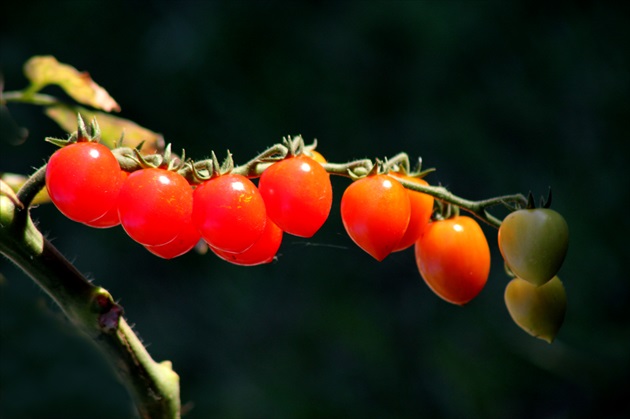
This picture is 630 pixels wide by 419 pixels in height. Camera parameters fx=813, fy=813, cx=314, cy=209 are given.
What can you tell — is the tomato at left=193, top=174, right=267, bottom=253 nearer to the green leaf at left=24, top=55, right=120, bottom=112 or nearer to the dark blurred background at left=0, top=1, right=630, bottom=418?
the green leaf at left=24, top=55, right=120, bottom=112

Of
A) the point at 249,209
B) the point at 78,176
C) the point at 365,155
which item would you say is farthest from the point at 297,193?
the point at 365,155

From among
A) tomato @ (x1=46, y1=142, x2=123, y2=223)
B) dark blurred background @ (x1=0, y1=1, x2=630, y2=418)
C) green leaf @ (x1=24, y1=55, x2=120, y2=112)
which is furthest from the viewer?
dark blurred background @ (x1=0, y1=1, x2=630, y2=418)

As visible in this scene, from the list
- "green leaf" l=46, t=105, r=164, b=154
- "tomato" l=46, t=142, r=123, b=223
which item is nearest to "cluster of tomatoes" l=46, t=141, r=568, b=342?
"tomato" l=46, t=142, r=123, b=223

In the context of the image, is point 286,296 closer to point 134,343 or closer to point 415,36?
point 415,36

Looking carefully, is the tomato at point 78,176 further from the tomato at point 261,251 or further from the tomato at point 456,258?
the tomato at point 456,258

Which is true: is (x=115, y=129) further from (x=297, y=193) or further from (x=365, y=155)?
(x=365, y=155)

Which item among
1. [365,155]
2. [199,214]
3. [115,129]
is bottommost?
[365,155]

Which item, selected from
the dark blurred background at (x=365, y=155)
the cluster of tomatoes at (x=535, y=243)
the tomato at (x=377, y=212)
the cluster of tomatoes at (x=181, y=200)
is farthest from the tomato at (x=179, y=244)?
the dark blurred background at (x=365, y=155)
